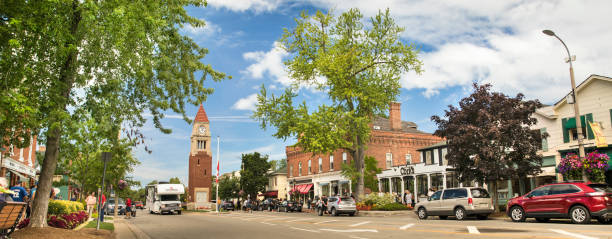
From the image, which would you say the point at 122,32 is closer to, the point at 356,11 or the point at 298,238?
the point at 298,238

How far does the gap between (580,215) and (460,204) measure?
548 centimetres

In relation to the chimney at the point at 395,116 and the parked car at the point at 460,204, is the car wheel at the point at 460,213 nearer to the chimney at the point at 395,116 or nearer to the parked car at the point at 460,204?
the parked car at the point at 460,204

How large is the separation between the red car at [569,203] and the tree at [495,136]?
171 inches

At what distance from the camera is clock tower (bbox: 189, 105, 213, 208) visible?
7575cm

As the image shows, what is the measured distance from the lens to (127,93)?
13.3 metres

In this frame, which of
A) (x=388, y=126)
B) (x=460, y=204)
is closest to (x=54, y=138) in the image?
(x=460, y=204)

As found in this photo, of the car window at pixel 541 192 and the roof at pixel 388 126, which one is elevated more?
the roof at pixel 388 126

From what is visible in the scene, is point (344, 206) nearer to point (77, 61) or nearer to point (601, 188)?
point (601, 188)

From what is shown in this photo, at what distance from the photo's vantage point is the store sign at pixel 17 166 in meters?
22.9

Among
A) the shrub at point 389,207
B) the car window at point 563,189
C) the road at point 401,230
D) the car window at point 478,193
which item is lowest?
the shrub at point 389,207

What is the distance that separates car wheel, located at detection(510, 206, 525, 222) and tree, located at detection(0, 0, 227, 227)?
1443cm

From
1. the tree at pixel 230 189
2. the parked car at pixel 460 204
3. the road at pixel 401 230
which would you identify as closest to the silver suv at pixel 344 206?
the parked car at pixel 460 204

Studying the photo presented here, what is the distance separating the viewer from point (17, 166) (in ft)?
84.6

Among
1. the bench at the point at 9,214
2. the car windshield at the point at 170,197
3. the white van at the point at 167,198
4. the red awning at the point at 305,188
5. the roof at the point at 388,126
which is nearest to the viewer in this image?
the bench at the point at 9,214
